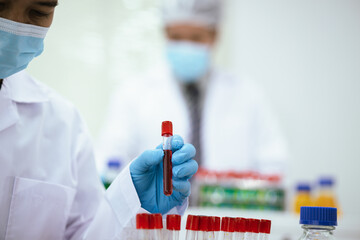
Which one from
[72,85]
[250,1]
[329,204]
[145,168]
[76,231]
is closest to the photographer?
[145,168]

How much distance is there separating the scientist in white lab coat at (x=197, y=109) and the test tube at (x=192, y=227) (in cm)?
171

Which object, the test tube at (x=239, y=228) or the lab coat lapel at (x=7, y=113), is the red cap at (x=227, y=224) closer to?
the test tube at (x=239, y=228)

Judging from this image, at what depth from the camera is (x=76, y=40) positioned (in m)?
3.01

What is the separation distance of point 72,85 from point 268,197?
1571mm

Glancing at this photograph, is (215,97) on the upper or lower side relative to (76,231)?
upper

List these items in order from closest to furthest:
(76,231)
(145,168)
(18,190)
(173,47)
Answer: (145,168), (18,190), (76,231), (173,47)

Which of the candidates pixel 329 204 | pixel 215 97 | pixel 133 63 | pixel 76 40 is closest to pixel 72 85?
pixel 76 40

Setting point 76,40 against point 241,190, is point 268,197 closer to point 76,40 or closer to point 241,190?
point 241,190

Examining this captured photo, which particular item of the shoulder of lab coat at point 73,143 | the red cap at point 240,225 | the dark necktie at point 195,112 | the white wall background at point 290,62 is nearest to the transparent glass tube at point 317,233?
the red cap at point 240,225

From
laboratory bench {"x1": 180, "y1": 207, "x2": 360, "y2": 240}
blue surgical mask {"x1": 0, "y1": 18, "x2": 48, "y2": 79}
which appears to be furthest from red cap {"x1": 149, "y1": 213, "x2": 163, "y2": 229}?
laboratory bench {"x1": 180, "y1": 207, "x2": 360, "y2": 240}

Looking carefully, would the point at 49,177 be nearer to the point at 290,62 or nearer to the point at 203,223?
the point at 203,223

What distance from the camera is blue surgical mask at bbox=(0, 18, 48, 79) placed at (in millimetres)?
912

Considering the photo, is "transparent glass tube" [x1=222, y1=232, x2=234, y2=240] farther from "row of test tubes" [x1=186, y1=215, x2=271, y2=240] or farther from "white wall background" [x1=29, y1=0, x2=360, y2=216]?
"white wall background" [x1=29, y1=0, x2=360, y2=216]

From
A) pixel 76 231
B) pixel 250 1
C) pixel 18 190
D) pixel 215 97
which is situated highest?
pixel 250 1
